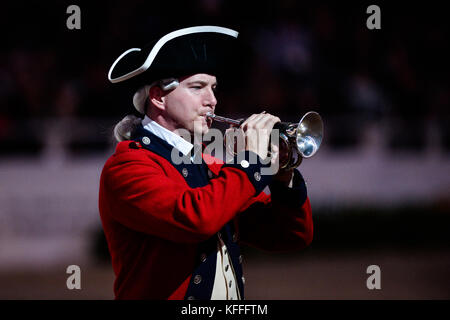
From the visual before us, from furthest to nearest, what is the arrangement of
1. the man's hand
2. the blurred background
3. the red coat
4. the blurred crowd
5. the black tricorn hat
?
the blurred crowd, the blurred background, the black tricorn hat, the man's hand, the red coat

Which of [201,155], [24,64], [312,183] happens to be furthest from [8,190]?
[201,155]

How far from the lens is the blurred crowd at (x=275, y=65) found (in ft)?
28.3

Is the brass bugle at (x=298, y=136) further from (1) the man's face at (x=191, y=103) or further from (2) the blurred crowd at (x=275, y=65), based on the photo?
(2) the blurred crowd at (x=275, y=65)

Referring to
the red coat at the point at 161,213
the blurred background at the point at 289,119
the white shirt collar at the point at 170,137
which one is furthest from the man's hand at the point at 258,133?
the blurred background at the point at 289,119

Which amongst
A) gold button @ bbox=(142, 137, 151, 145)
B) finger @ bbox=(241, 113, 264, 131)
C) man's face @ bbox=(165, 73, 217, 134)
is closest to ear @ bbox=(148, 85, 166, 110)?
man's face @ bbox=(165, 73, 217, 134)

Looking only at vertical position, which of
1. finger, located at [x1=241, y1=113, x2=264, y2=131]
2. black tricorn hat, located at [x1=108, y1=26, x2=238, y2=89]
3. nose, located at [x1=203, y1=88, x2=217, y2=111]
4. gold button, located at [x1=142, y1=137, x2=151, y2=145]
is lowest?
gold button, located at [x1=142, y1=137, x2=151, y2=145]

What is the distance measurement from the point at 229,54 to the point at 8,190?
232 inches

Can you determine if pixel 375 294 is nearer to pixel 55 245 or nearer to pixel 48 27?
pixel 55 245

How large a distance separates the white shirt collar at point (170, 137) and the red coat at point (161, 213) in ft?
0.35

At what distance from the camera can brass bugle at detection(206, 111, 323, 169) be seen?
2.69m

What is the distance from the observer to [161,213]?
2.41 metres

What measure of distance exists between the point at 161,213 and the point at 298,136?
733 mm

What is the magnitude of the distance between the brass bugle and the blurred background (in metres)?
3.95

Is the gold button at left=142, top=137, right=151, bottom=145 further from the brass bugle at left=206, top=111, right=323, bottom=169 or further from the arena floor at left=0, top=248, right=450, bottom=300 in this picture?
the arena floor at left=0, top=248, right=450, bottom=300
